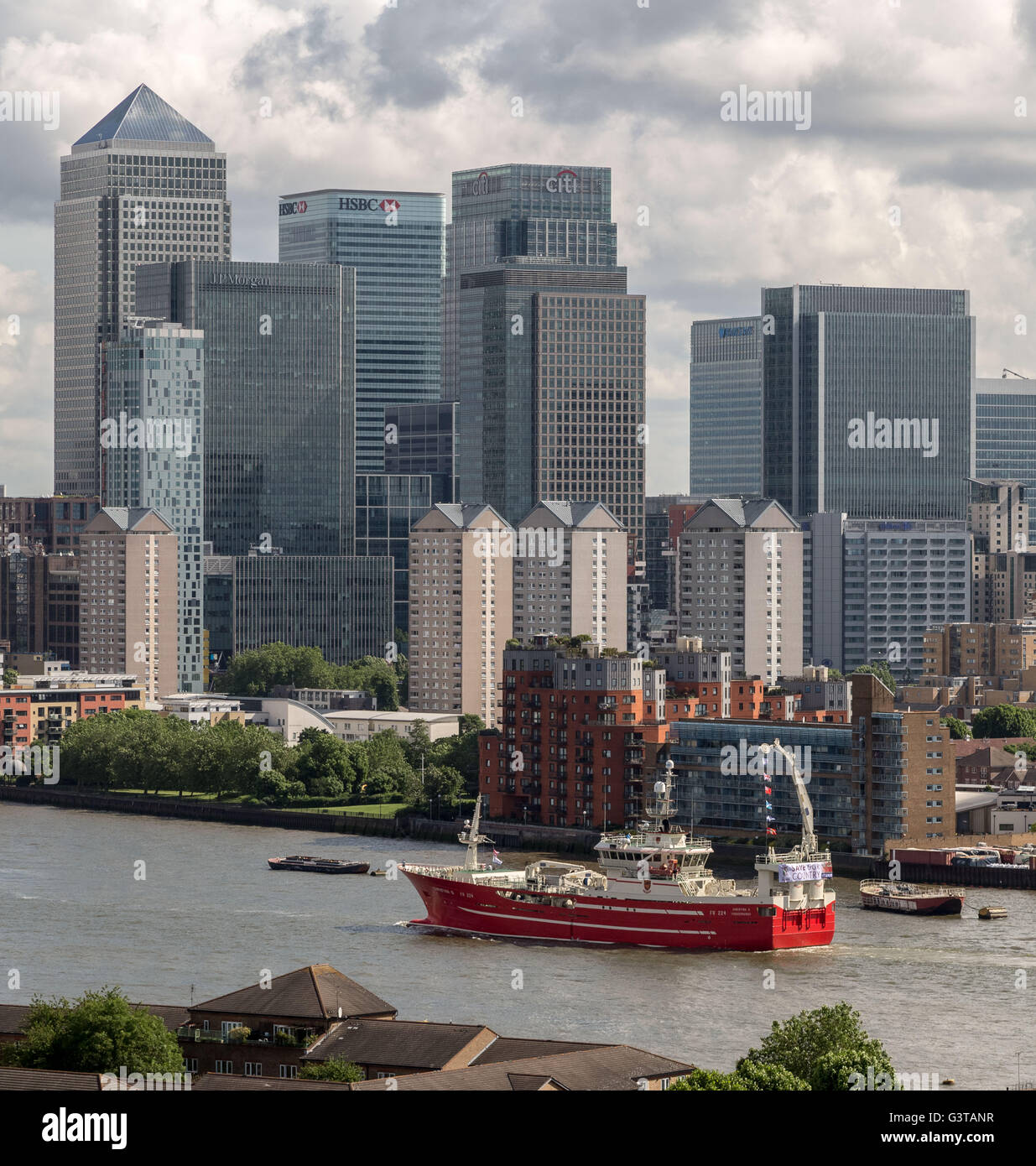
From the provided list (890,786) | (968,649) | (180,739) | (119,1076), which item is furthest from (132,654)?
(119,1076)

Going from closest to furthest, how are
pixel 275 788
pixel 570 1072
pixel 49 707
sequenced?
pixel 570 1072, pixel 275 788, pixel 49 707

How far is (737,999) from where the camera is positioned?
62.8m

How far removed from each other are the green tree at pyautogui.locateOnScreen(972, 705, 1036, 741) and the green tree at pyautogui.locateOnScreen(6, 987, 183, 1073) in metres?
105

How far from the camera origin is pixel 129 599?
165500 millimetres

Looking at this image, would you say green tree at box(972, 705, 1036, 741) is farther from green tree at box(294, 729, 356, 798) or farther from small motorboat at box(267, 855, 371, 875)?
small motorboat at box(267, 855, 371, 875)

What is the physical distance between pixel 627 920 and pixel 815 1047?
36197mm

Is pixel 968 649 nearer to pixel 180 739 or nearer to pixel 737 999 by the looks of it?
pixel 180 739

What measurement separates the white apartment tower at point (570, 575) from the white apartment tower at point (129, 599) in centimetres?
2912

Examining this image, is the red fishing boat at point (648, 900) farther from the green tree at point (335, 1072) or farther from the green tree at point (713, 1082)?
the green tree at point (713, 1082)

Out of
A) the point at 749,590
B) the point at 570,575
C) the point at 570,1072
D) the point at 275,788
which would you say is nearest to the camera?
the point at 570,1072

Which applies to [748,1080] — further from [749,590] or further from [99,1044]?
[749,590]

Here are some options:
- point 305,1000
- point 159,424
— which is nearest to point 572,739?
point 305,1000

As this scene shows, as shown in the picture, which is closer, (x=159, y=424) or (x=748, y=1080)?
(x=748, y=1080)
